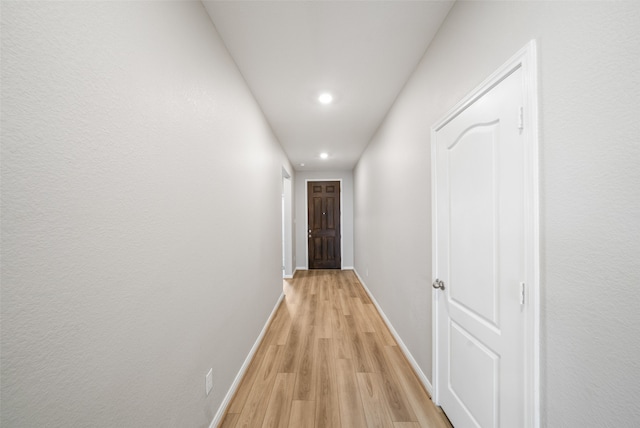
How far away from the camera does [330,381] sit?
6.33ft

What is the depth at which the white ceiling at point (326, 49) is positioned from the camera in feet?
4.75

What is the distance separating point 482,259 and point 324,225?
502 cm

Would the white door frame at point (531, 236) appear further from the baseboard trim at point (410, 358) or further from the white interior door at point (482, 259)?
the baseboard trim at point (410, 358)

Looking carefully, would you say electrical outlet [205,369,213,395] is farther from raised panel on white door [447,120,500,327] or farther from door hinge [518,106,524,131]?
door hinge [518,106,524,131]

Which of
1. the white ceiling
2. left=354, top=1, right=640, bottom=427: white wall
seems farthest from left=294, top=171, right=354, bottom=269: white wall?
left=354, top=1, right=640, bottom=427: white wall

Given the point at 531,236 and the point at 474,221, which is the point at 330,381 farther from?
the point at 531,236

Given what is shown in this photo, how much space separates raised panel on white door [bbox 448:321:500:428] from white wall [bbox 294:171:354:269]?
184 inches

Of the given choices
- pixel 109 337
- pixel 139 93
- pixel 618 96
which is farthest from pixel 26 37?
pixel 618 96

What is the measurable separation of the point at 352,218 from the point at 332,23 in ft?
16.0

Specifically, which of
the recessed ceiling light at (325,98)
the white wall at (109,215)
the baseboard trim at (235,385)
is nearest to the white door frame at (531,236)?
the white wall at (109,215)

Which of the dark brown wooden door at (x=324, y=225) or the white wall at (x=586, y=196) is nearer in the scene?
the white wall at (x=586, y=196)

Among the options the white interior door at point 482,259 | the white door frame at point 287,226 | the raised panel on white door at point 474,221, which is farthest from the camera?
the white door frame at point 287,226

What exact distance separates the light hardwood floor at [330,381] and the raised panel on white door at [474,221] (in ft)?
2.92

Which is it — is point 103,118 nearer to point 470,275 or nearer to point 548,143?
point 548,143
